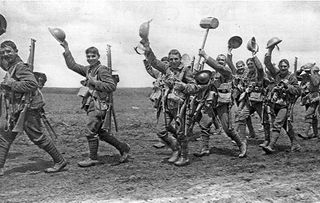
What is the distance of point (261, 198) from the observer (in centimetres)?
535

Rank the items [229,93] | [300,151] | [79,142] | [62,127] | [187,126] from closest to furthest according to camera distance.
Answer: [187,126], [229,93], [300,151], [79,142], [62,127]

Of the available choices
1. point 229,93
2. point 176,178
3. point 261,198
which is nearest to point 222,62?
point 229,93

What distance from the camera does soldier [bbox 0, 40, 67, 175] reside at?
20.2 ft

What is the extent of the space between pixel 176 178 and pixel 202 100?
1.97 m

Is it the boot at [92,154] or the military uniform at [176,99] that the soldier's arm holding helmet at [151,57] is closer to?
the military uniform at [176,99]

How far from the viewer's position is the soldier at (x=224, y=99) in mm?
7652

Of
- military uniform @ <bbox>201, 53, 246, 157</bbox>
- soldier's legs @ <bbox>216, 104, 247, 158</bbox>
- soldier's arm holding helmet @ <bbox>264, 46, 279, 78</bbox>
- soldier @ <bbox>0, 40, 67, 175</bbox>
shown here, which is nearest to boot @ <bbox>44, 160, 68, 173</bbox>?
soldier @ <bbox>0, 40, 67, 175</bbox>

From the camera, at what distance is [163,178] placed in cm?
630

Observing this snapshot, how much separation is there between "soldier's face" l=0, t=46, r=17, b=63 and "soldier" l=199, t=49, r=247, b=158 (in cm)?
331

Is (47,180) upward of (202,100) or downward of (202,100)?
downward

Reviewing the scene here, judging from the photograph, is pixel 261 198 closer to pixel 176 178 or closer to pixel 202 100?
pixel 176 178

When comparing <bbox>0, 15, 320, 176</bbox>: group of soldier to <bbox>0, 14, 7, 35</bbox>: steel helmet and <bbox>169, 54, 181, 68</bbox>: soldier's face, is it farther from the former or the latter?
<bbox>0, 14, 7, 35</bbox>: steel helmet

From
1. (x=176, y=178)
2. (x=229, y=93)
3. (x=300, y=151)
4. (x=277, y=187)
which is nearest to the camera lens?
(x=277, y=187)

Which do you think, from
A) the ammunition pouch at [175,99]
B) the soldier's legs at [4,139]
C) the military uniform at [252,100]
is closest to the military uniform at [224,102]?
the military uniform at [252,100]
